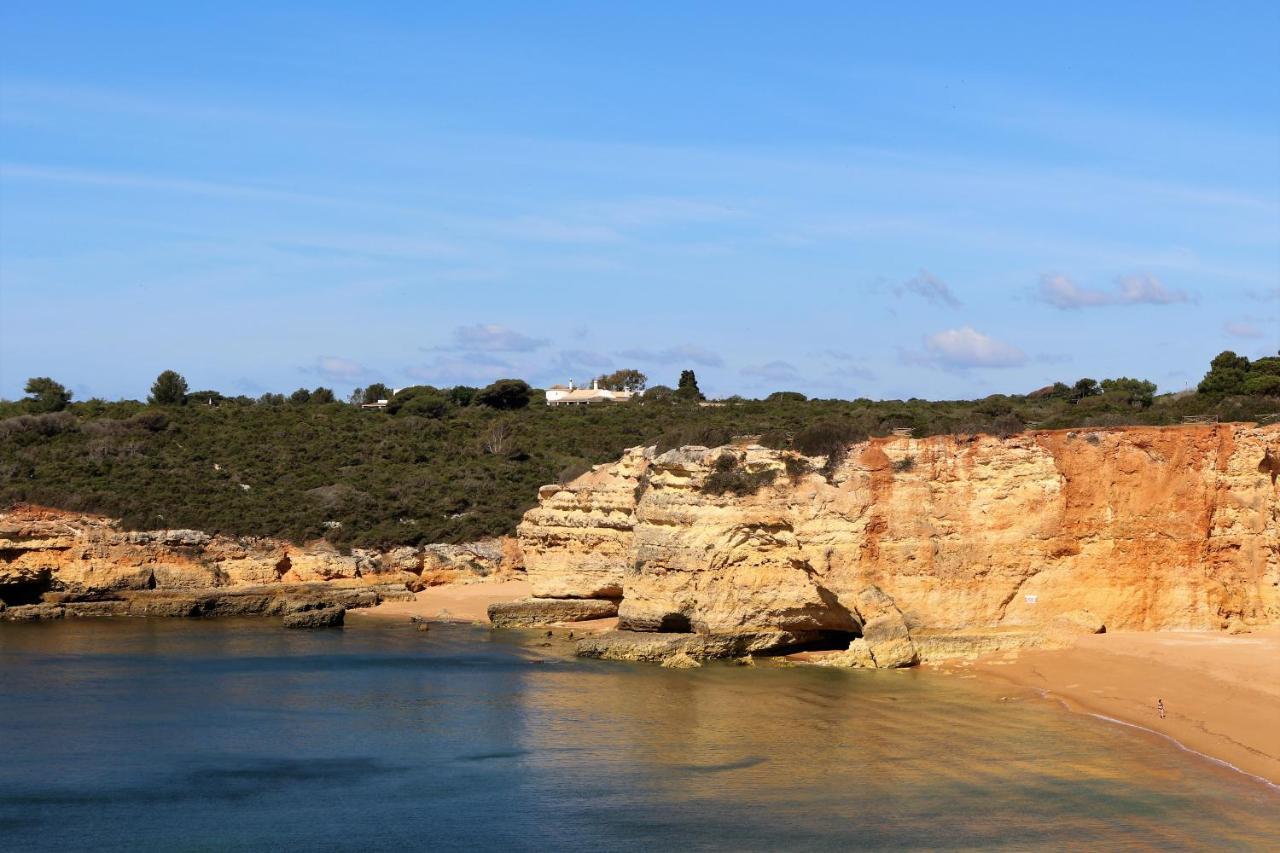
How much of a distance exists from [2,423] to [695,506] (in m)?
41.4

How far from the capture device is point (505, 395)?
255 ft

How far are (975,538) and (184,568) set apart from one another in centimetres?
2864

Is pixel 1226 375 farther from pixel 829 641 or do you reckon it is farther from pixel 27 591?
pixel 27 591

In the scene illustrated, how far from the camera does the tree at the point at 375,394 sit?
86.2 meters

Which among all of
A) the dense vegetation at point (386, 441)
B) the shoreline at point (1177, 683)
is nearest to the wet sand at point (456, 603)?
the dense vegetation at point (386, 441)

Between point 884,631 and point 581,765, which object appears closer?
point 581,765

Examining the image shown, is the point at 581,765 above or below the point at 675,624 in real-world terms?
below

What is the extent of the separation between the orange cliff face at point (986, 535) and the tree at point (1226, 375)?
20.2 meters

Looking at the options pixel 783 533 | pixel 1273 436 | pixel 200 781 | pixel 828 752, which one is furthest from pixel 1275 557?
pixel 200 781

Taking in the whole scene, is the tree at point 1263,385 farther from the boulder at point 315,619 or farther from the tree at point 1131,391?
the boulder at point 315,619

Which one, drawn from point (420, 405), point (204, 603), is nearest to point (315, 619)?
point (204, 603)

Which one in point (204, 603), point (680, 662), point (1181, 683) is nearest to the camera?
point (1181, 683)

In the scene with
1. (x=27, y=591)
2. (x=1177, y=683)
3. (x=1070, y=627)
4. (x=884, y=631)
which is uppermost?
(x=1070, y=627)

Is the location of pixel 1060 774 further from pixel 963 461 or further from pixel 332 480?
pixel 332 480
